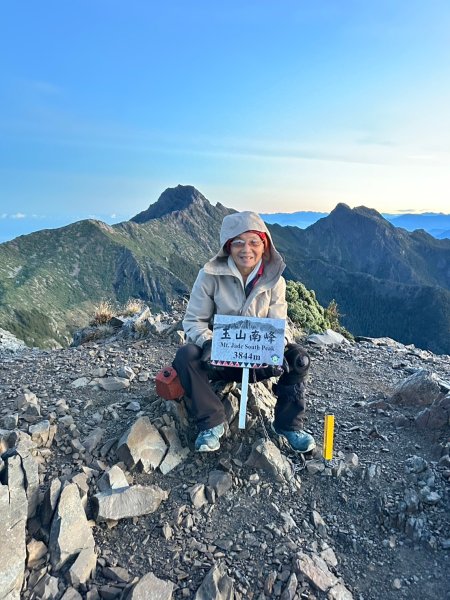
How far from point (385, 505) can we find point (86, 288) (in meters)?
138

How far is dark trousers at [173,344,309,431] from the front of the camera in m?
4.59

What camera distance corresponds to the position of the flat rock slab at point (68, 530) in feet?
11.6

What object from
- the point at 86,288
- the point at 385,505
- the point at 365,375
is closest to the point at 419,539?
the point at 385,505

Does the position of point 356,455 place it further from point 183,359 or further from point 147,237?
point 147,237

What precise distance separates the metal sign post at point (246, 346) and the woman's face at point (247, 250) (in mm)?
717

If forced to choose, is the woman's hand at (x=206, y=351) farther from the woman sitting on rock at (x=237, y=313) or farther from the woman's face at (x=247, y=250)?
the woman's face at (x=247, y=250)

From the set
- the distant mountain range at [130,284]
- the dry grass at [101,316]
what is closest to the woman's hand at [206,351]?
the dry grass at [101,316]

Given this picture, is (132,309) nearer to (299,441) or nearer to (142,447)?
(142,447)

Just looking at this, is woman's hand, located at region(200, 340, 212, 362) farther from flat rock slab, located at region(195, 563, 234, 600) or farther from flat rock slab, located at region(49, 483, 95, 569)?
flat rock slab, located at region(195, 563, 234, 600)

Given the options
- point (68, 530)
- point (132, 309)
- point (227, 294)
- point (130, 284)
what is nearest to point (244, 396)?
point (227, 294)

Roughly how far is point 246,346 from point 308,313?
9131 mm

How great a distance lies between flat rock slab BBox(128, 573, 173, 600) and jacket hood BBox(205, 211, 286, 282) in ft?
9.57

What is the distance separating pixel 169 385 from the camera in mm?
4793

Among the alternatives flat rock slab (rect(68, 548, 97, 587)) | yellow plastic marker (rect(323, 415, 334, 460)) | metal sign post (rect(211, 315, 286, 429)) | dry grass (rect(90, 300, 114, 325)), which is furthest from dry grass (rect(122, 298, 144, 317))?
flat rock slab (rect(68, 548, 97, 587))
